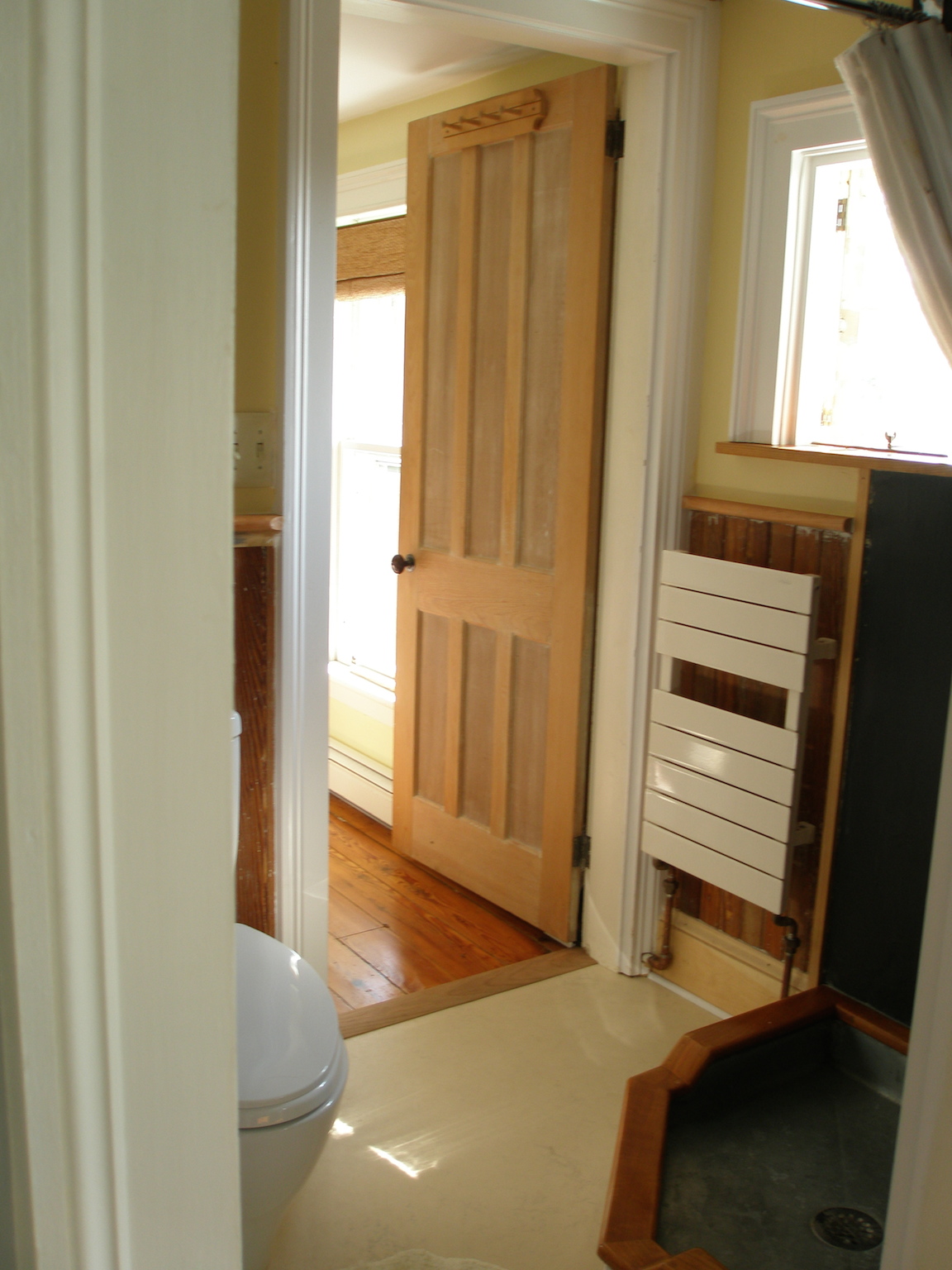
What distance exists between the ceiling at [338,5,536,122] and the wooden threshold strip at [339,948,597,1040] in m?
2.29

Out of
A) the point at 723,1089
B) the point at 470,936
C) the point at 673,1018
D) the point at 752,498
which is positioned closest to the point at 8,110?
the point at 723,1089

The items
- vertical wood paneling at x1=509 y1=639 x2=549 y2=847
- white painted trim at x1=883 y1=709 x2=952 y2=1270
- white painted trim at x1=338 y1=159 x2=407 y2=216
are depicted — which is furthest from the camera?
white painted trim at x1=338 y1=159 x2=407 y2=216

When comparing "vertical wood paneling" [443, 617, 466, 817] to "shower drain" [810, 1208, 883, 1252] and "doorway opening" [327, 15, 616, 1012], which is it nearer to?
"doorway opening" [327, 15, 616, 1012]

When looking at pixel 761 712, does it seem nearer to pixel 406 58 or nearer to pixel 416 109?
pixel 406 58

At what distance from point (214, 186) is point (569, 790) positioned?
8.07 ft

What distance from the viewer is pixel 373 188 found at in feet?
12.1

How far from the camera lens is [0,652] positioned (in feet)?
1.78

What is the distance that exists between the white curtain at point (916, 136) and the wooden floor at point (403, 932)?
6.19 feet

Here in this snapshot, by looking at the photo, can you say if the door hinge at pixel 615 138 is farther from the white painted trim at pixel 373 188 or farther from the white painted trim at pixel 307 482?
the white painted trim at pixel 373 188

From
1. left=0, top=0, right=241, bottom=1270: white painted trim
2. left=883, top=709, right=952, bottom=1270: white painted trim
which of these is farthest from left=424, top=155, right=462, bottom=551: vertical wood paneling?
left=0, top=0, right=241, bottom=1270: white painted trim

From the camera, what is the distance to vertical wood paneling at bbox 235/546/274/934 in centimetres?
219

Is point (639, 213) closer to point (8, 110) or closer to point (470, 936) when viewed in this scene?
point (470, 936)

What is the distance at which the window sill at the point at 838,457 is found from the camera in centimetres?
208

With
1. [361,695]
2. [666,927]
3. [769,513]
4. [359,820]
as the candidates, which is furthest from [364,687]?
[769,513]
